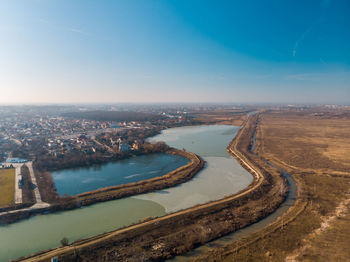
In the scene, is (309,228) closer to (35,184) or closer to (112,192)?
(112,192)

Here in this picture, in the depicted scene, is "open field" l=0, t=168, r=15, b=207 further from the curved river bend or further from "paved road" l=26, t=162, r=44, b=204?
the curved river bend

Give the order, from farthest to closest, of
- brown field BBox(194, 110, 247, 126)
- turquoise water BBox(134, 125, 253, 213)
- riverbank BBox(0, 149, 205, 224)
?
brown field BBox(194, 110, 247, 126), turquoise water BBox(134, 125, 253, 213), riverbank BBox(0, 149, 205, 224)

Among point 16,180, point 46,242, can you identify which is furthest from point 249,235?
point 16,180

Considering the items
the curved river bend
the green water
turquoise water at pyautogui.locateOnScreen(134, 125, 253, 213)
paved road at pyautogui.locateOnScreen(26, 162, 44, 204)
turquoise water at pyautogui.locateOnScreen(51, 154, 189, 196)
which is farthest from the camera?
turquoise water at pyautogui.locateOnScreen(51, 154, 189, 196)

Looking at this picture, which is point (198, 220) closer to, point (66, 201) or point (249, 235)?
point (249, 235)

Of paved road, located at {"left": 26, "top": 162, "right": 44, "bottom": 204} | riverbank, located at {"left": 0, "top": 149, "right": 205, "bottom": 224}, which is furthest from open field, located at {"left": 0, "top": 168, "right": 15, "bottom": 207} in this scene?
riverbank, located at {"left": 0, "top": 149, "right": 205, "bottom": 224}

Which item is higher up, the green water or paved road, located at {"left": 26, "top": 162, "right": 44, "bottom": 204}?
paved road, located at {"left": 26, "top": 162, "right": 44, "bottom": 204}
